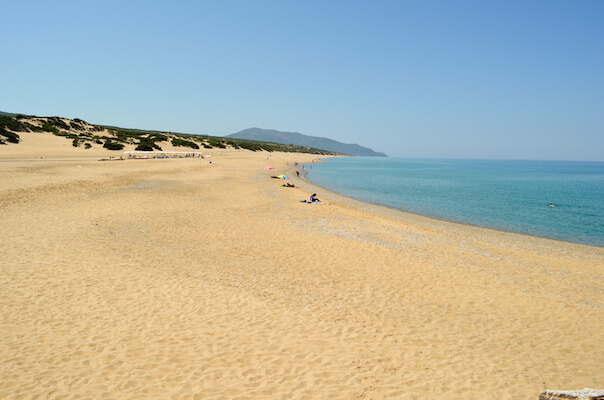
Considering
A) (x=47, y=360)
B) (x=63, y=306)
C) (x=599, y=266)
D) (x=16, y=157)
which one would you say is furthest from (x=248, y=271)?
(x=16, y=157)

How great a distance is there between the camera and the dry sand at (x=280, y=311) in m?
5.78

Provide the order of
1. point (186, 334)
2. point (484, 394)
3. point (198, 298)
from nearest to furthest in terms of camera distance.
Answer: point (484, 394), point (186, 334), point (198, 298)

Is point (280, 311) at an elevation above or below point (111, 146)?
below

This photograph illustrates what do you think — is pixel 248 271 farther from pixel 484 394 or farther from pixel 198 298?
pixel 484 394

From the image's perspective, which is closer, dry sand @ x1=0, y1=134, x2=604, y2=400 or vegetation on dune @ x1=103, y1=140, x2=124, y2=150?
dry sand @ x1=0, y1=134, x2=604, y2=400

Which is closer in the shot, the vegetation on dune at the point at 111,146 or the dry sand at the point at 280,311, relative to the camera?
the dry sand at the point at 280,311

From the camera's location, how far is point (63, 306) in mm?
7746

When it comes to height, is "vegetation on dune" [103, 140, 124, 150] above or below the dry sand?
above

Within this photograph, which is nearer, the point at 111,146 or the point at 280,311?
the point at 280,311

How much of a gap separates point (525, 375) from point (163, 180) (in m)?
30.3

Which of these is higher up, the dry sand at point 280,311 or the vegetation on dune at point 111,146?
the vegetation on dune at point 111,146

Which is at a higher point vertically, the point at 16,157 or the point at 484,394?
the point at 16,157

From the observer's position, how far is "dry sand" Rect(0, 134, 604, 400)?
19.0 ft

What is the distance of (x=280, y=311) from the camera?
827cm
